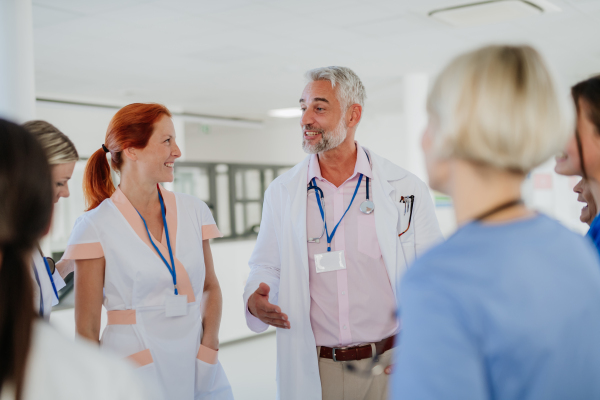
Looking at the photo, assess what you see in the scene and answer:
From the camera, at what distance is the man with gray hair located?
207 centimetres

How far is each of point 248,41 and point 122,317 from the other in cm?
424

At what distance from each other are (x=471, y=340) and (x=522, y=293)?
9cm

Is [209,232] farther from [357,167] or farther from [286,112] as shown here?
[286,112]

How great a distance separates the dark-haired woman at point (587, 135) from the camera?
4.03ft

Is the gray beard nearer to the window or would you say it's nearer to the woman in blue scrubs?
the woman in blue scrubs

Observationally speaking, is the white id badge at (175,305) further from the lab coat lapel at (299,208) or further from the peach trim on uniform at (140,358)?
the lab coat lapel at (299,208)

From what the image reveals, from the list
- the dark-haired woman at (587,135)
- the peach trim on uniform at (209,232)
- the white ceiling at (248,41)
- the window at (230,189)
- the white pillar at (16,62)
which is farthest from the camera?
the window at (230,189)

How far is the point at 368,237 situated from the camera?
217 cm

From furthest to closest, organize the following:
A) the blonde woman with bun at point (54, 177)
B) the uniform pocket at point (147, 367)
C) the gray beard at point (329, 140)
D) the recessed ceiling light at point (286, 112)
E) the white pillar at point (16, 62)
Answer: the recessed ceiling light at point (286, 112), the white pillar at point (16, 62), the gray beard at point (329, 140), the uniform pocket at point (147, 367), the blonde woman with bun at point (54, 177)

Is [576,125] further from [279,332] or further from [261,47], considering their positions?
[261,47]

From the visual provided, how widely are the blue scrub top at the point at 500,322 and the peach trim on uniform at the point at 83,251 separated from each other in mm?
1451

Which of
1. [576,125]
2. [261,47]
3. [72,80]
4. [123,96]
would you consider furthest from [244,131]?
[576,125]

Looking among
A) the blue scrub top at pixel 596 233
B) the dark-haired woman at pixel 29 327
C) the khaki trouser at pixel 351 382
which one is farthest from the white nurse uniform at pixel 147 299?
the blue scrub top at pixel 596 233

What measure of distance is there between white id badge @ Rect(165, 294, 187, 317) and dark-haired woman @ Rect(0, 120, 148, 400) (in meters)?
1.24
